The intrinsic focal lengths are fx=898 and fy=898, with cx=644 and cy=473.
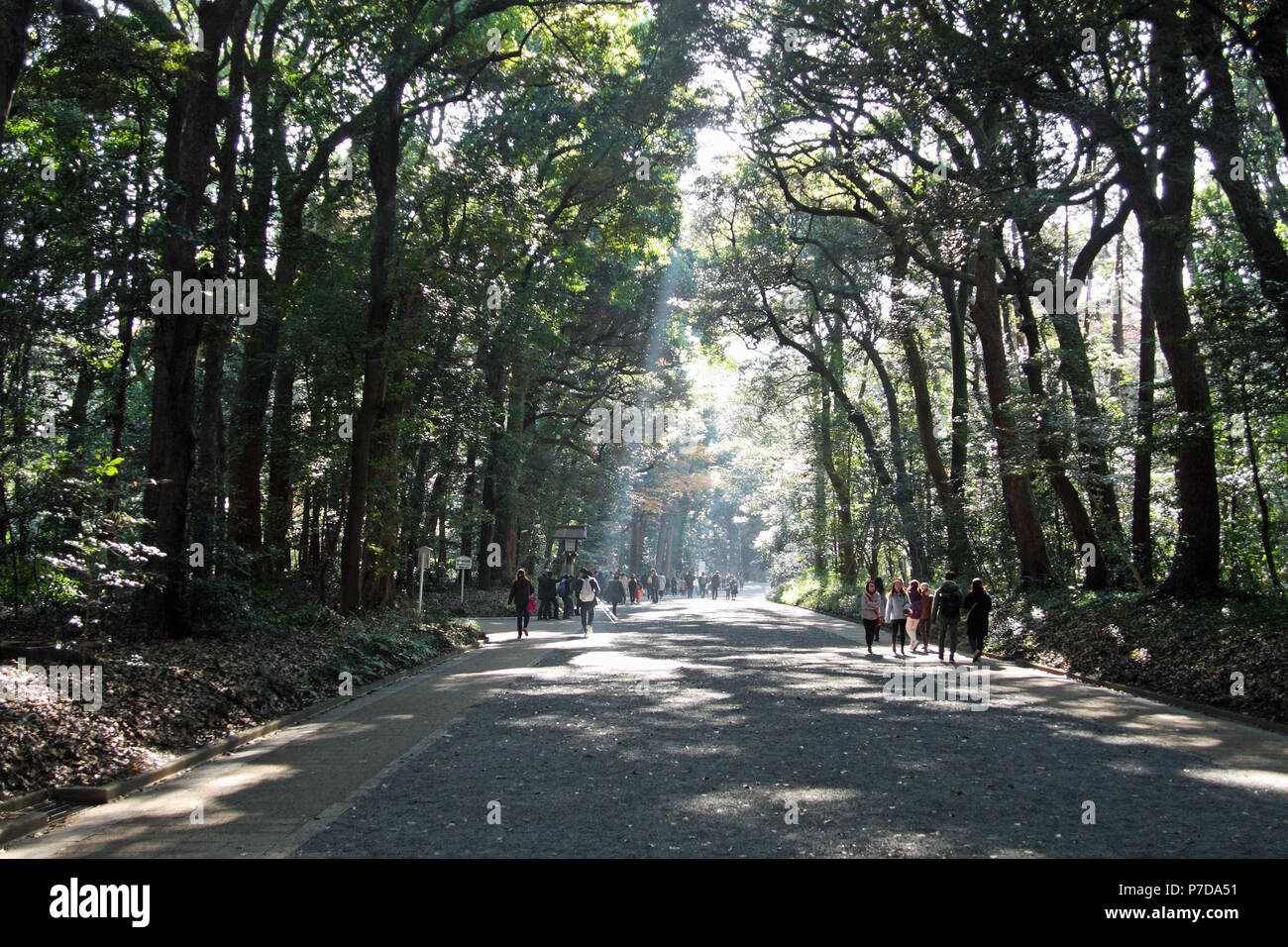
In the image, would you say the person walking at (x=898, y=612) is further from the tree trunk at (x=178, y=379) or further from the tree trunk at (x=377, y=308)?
the tree trunk at (x=178, y=379)

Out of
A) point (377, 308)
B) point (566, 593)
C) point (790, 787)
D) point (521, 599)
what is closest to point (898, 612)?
point (521, 599)

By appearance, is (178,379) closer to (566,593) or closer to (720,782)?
(720,782)

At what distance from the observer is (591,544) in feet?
173

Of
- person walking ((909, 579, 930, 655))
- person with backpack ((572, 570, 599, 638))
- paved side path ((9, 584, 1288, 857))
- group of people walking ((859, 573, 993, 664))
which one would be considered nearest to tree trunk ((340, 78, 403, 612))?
paved side path ((9, 584, 1288, 857))

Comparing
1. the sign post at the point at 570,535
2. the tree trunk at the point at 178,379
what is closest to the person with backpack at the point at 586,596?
the sign post at the point at 570,535

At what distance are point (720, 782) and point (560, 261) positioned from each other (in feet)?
74.7

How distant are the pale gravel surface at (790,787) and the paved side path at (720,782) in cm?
3

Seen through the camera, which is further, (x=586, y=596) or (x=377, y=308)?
(x=586, y=596)

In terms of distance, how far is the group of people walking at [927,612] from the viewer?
16.8 m

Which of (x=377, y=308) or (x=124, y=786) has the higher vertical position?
(x=377, y=308)

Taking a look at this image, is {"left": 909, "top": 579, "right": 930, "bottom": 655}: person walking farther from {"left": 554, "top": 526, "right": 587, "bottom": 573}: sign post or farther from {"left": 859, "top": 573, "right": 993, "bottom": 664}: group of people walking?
{"left": 554, "top": 526, "right": 587, "bottom": 573}: sign post

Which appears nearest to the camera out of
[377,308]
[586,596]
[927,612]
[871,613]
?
[377,308]

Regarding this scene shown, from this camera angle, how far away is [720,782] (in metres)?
6.70

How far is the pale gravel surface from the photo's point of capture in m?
5.17
